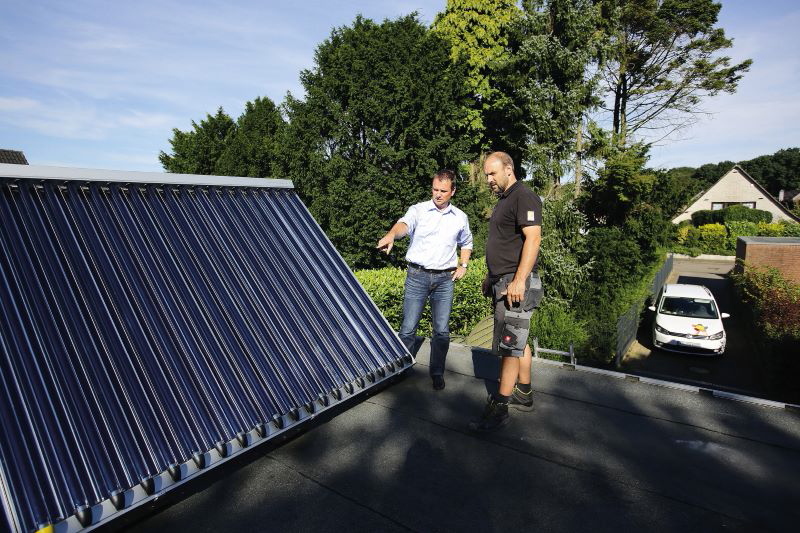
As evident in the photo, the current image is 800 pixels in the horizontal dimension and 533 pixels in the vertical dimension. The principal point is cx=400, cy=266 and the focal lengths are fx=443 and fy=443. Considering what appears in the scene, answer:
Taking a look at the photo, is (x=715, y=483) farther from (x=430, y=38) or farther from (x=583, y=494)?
(x=430, y=38)

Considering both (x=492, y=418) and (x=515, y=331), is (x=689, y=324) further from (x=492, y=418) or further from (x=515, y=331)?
(x=492, y=418)

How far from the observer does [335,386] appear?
284cm

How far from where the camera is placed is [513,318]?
307 centimetres

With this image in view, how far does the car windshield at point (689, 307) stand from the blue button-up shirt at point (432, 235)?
35.4ft

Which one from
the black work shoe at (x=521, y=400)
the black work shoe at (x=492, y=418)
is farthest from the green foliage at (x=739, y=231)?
the black work shoe at (x=492, y=418)

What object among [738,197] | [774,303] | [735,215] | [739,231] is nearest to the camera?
[774,303]

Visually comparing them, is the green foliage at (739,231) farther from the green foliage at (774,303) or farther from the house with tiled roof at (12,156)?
the house with tiled roof at (12,156)

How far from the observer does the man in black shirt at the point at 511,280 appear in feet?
9.75

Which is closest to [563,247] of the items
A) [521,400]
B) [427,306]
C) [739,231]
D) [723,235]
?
[427,306]

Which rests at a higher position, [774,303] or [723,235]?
[774,303]

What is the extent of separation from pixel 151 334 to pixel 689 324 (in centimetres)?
1270

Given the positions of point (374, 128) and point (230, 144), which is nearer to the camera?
point (374, 128)

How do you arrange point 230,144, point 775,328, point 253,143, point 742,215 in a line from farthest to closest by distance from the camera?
1. point 742,215
2. point 230,144
3. point 253,143
4. point 775,328

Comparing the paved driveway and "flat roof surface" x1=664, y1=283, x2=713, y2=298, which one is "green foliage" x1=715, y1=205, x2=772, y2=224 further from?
"flat roof surface" x1=664, y1=283, x2=713, y2=298
